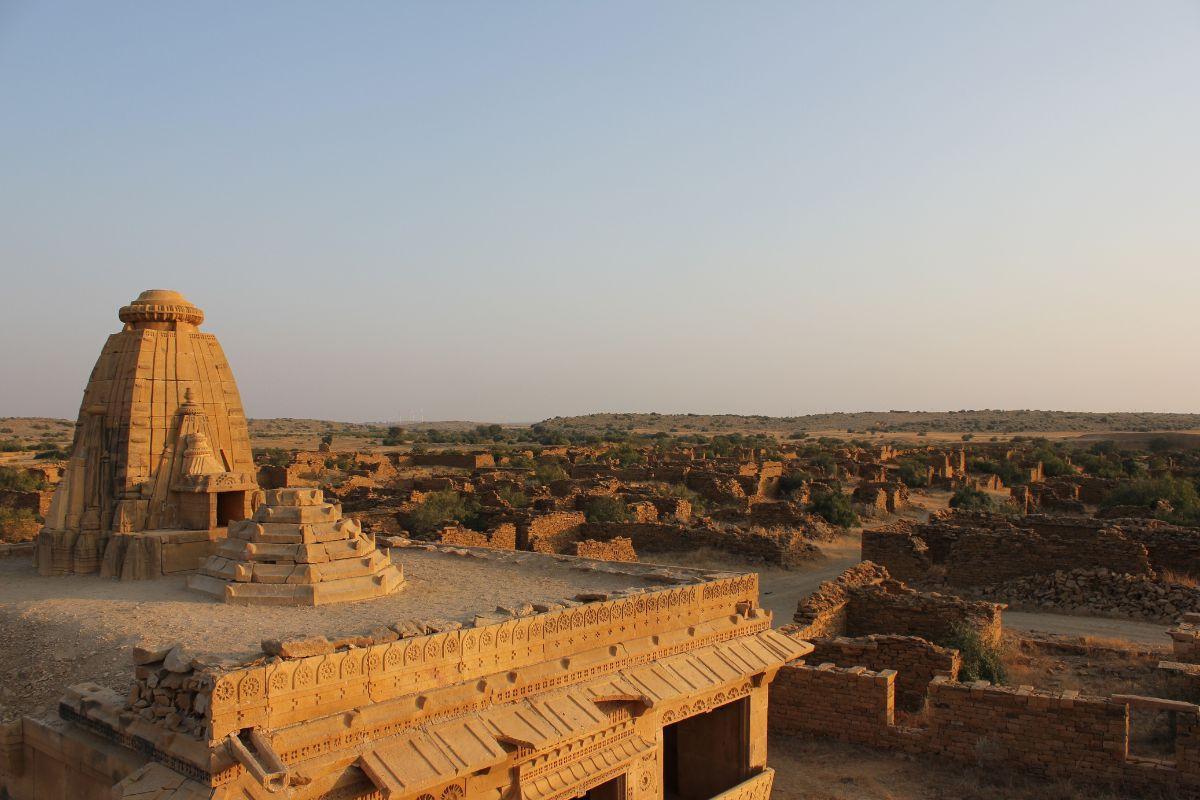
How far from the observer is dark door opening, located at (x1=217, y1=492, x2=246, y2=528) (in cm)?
958

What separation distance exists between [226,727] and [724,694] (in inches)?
174

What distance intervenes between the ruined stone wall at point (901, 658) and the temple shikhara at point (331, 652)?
8.64ft

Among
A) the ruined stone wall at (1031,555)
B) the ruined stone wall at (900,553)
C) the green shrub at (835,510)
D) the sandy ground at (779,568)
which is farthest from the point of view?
the green shrub at (835,510)

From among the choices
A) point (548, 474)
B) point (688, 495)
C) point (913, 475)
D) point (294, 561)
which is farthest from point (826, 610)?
point (913, 475)

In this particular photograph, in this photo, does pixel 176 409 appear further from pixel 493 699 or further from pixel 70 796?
pixel 493 699

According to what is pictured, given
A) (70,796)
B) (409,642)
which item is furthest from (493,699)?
(70,796)

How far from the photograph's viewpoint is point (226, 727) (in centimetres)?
441

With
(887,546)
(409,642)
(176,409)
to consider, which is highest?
(176,409)

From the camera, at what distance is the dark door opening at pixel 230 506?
9.58 m

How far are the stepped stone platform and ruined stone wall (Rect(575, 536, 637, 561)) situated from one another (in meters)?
9.74

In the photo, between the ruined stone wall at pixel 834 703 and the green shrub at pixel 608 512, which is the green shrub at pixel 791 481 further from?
the ruined stone wall at pixel 834 703

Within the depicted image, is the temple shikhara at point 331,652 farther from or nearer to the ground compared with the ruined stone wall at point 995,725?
farther from the ground

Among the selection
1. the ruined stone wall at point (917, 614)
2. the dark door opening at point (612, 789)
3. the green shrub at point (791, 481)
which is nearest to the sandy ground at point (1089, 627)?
the ruined stone wall at point (917, 614)

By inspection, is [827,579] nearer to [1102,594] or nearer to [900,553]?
[900,553]
